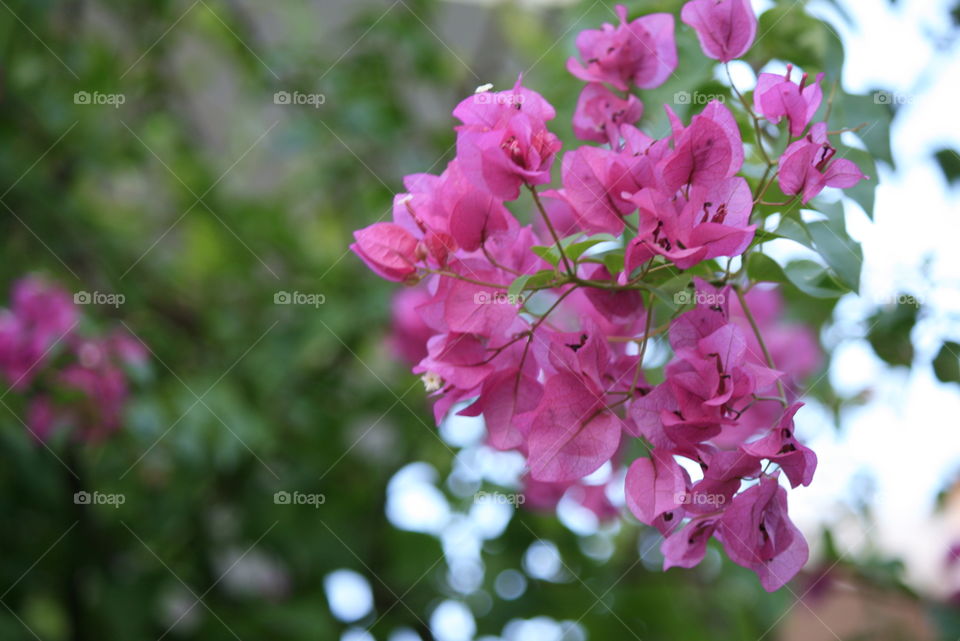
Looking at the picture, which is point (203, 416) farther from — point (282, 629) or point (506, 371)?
point (506, 371)

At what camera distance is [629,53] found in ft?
2.16

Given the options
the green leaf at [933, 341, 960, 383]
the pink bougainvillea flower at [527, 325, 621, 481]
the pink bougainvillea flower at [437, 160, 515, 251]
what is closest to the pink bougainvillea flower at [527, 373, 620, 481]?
the pink bougainvillea flower at [527, 325, 621, 481]

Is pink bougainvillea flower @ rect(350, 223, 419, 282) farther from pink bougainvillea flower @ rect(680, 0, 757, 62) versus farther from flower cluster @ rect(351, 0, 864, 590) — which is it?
pink bougainvillea flower @ rect(680, 0, 757, 62)

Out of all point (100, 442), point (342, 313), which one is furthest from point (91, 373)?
point (342, 313)

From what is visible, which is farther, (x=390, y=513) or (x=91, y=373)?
(x=390, y=513)

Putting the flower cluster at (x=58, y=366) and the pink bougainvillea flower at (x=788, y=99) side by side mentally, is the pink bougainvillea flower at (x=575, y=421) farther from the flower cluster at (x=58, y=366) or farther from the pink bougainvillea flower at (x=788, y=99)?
the flower cluster at (x=58, y=366)

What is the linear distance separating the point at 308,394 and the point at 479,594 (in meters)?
0.50

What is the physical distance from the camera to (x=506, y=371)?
0.57 meters

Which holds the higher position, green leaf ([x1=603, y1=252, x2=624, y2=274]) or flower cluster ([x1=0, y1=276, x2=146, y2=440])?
green leaf ([x1=603, y1=252, x2=624, y2=274])

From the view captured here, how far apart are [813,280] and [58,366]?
1.00 m

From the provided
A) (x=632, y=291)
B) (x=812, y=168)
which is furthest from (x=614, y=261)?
(x=812, y=168)

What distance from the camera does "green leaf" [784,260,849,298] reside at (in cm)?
62

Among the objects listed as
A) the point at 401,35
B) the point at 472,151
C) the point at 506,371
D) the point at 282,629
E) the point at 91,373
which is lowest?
the point at 282,629

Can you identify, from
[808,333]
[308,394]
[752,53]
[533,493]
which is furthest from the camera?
[308,394]
